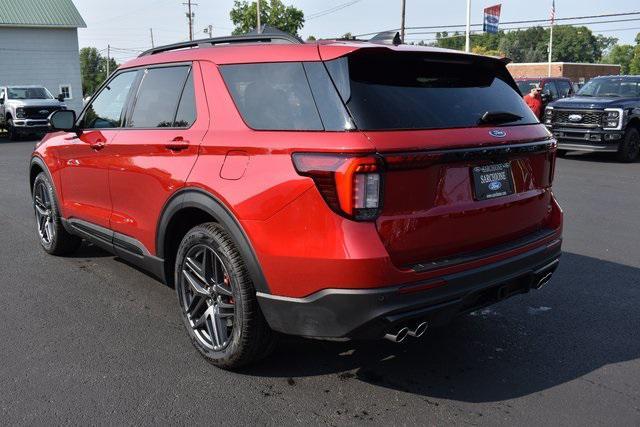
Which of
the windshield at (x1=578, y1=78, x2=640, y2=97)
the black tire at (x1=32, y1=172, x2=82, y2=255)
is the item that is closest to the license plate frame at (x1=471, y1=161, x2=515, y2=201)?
the black tire at (x1=32, y1=172, x2=82, y2=255)

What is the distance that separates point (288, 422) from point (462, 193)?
1426 millimetres

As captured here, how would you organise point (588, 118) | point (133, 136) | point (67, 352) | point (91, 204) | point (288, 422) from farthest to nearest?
1. point (588, 118)
2. point (91, 204)
3. point (133, 136)
4. point (67, 352)
5. point (288, 422)

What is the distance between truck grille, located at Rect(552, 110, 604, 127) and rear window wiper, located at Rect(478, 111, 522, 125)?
1113 centimetres

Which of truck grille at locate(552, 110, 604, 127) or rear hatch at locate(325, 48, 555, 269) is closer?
rear hatch at locate(325, 48, 555, 269)

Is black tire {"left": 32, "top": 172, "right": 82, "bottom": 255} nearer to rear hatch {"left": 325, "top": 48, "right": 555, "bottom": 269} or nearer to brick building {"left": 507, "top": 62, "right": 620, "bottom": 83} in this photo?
rear hatch {"left": 325, "top": 48, "right": 555, "bottom": 269}

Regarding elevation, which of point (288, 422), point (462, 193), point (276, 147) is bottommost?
point (288, 422)

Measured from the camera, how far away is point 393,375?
11.1ft

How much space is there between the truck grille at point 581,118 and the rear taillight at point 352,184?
12.2 metres

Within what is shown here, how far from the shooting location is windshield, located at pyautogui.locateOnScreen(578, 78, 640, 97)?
1403 cm

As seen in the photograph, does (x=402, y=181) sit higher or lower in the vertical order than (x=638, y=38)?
lower

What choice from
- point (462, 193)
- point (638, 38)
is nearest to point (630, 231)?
point (462, 193)

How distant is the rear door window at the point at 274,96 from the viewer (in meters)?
2.95

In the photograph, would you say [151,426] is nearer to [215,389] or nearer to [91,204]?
[215,389]

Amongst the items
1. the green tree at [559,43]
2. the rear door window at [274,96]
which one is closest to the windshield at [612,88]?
the rear door window at [274,96]
